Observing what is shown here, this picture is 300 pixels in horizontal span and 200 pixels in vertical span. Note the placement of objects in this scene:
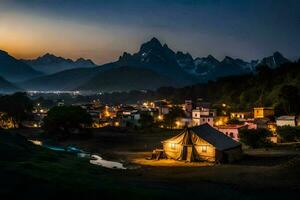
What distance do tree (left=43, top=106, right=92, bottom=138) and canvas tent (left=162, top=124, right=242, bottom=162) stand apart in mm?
36841

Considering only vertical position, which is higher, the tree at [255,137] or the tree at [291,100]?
the tree at [291,100]

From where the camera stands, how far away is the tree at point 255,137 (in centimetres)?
5375

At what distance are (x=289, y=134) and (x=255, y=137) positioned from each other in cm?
735

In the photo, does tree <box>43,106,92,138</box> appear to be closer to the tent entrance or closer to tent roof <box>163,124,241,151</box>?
tent roof <box>163,124,241,151</box>

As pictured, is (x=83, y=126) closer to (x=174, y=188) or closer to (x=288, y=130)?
(x=288, y=130)

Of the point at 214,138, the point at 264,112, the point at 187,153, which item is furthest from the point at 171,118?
the point at 187,153

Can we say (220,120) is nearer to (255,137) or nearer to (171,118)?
(171,118)

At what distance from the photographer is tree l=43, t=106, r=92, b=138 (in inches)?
3113

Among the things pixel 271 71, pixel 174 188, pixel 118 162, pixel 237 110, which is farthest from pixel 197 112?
pixel 174 188

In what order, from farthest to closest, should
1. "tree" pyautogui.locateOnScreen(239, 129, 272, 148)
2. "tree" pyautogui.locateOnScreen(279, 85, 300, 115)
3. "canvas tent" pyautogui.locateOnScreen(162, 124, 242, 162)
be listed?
1. "tree" pyautogui.locateOnScreen(279, 85, 300, 115)
2. "tree" pyautogui.locateOnScreen(239, 129, 272, 148)
3. "canvas tent" pyautogui.locateOnScreen(162, 124, 242, 162)

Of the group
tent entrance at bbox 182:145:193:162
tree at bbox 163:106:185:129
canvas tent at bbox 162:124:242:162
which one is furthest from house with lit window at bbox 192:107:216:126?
tent entrance at bbox 182:145:193:162

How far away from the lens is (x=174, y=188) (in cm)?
2706

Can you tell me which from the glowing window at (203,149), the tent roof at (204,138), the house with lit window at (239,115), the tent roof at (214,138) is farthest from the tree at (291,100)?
the glowing window at (203,149)

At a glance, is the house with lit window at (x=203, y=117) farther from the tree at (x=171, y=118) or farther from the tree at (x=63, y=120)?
the tree at (x=63, y=120)
